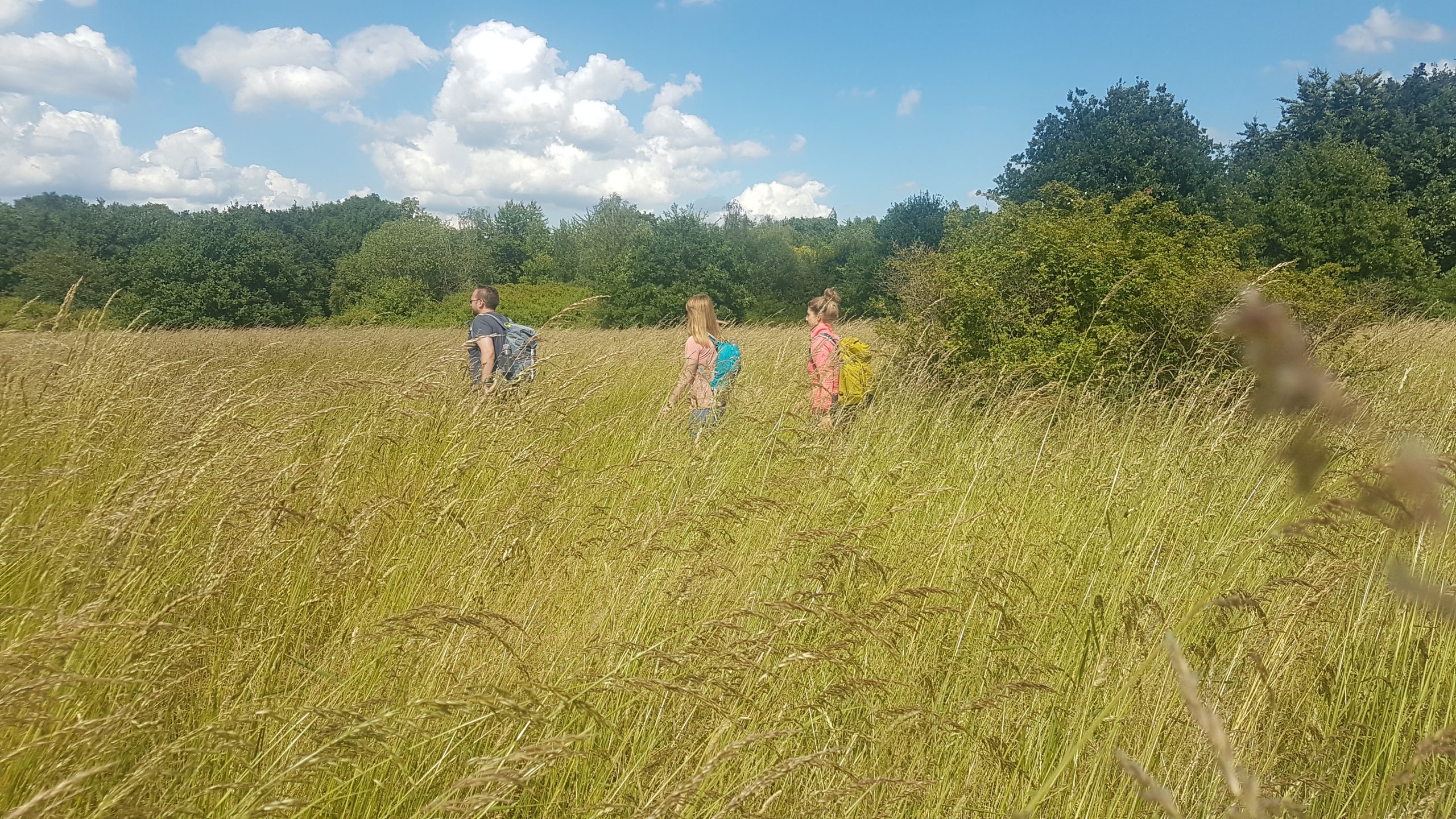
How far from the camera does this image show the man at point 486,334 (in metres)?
6.63

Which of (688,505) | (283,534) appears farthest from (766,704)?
(283,534)

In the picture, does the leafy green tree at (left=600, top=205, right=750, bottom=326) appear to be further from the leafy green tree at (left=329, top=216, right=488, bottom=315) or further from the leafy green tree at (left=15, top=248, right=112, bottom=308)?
the leafy green tree at (left=329, top=216, right=488, bottom=315)

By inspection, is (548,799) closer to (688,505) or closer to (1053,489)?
(688,505)

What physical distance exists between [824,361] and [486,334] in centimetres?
277

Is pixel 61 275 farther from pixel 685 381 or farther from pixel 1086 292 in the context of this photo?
pixel 1086 292

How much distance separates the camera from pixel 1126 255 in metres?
7.29

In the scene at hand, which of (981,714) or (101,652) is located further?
(981,714)

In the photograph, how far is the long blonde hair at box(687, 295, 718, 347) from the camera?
6.88 metres

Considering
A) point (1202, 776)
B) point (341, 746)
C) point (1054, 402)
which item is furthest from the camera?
point (1054, 402)

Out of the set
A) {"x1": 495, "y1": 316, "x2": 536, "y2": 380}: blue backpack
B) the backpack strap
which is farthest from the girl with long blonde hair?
{"x1": 495, "y1": 316, "x2": 536, "y2": 380}: blue backpack

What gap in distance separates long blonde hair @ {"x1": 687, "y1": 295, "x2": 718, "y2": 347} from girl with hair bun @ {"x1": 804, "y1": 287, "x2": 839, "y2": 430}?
2.79ft

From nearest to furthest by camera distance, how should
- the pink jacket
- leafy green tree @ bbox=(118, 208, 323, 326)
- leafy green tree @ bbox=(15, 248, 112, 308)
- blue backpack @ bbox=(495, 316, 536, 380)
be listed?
the pink jacket → blue backpack @ bbox=(495, 316, 536, 380) → leafy green tree @ bbox=(15, 248, 112, 308) → leafy green tree @ bbox=(118, 208, 323, 326)

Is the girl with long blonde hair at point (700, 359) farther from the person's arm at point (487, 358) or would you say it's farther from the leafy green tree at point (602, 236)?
the leafy green tree at point (602, 236)

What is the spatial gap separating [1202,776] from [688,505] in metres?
2.04
